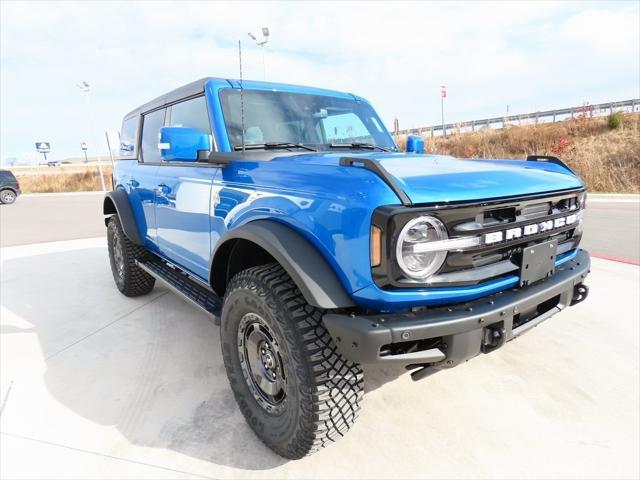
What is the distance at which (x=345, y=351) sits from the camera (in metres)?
1.61

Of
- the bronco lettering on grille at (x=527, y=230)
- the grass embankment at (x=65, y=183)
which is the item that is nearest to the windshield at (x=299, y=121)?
the bronco lettering on grille at (x=527, y=230)

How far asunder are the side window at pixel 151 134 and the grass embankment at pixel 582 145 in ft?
44.6

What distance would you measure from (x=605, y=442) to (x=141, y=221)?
3808 millimetres

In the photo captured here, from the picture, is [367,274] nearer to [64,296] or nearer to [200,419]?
[200,419]

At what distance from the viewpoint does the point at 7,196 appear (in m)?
17.8

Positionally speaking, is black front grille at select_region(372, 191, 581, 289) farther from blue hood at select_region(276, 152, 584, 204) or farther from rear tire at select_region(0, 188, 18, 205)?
rear tire at select_region(0, 188, 18, 205)

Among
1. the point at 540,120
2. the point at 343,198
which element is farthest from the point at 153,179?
the point at 540,120

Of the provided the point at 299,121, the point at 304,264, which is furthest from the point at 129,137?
the point at 304,264

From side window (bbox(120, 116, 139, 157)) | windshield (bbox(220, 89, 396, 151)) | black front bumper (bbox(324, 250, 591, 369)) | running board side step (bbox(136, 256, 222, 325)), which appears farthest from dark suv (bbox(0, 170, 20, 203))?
black front bumper (bbox(324, 250, 591, 369))

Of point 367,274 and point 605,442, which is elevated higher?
point 367,274

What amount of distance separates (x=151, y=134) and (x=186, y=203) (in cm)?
129

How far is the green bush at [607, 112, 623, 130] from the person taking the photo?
18344 millimetres

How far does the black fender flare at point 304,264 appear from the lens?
164 centimetres

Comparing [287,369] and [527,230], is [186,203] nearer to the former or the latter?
[287,369]
